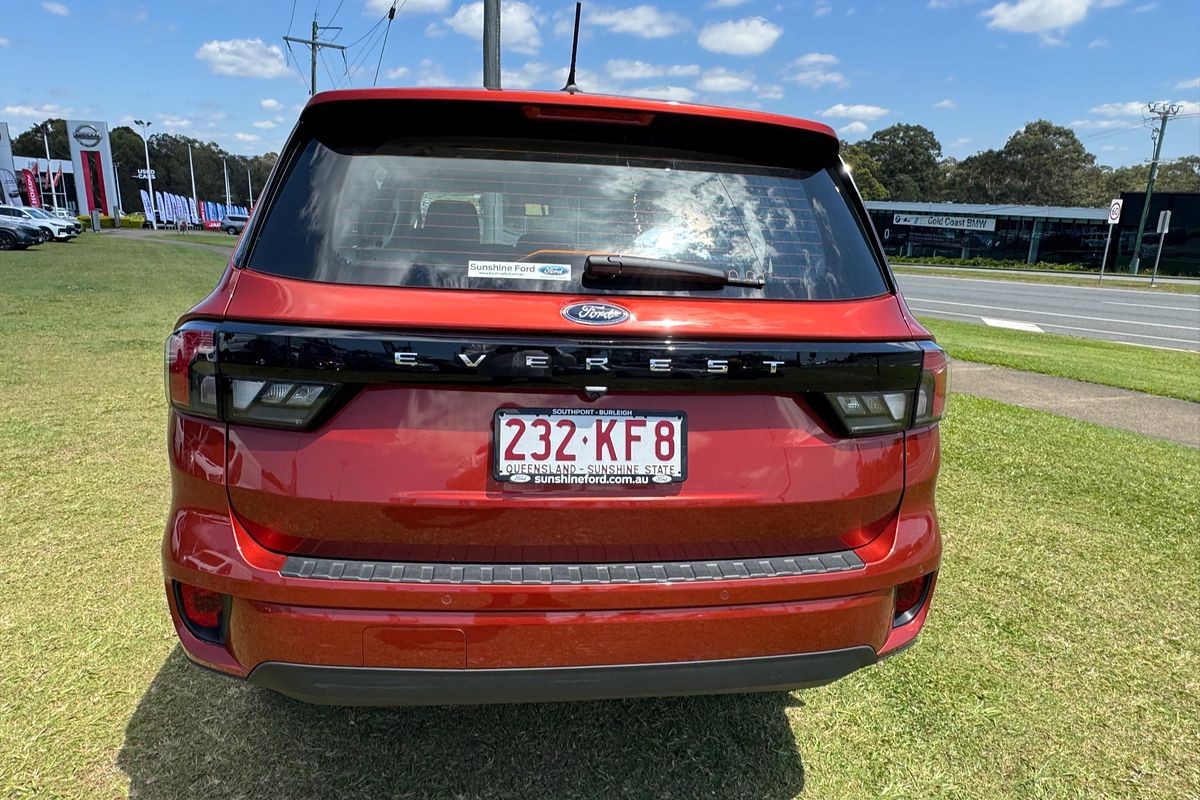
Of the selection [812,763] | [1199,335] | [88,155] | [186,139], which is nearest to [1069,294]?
[1199,335]

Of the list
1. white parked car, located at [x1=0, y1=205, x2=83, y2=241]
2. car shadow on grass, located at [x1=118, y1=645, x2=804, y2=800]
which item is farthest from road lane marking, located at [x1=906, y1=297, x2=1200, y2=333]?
white parked car, located at [x1=0, y1=205, x2=83, y2=241]

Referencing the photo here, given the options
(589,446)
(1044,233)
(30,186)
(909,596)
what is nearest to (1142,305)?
(909,596)

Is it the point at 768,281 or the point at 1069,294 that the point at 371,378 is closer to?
the point at 768,281

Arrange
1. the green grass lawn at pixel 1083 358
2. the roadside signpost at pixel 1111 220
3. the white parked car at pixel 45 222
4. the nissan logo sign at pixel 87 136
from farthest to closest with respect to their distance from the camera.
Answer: the nissan logo sign at pixel 87 136 < the roadside signpost at pixel 1111 220 < the white parked car at pixel 45 222 < the green grass lawn at pixel 1083 358

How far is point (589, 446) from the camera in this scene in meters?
1.59

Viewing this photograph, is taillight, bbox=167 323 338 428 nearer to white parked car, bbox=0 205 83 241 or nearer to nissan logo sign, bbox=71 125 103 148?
white parked car, bbox=0 205 83 241

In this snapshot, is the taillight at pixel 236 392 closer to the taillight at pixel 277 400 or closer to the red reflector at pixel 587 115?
the taillight at pixel 277 400

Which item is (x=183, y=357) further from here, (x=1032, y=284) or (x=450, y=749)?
(x=1032, y=284)

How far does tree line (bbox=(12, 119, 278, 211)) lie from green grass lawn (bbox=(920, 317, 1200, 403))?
11961 cm

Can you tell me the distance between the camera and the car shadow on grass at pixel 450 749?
2.03 meters

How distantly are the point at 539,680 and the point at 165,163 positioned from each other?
468 ft

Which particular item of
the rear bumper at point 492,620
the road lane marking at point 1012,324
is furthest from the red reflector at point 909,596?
the road lane marking at point 1012,324

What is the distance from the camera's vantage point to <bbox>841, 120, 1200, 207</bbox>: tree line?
71750 mm

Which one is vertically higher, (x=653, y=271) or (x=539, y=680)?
(x=653, y=271)
